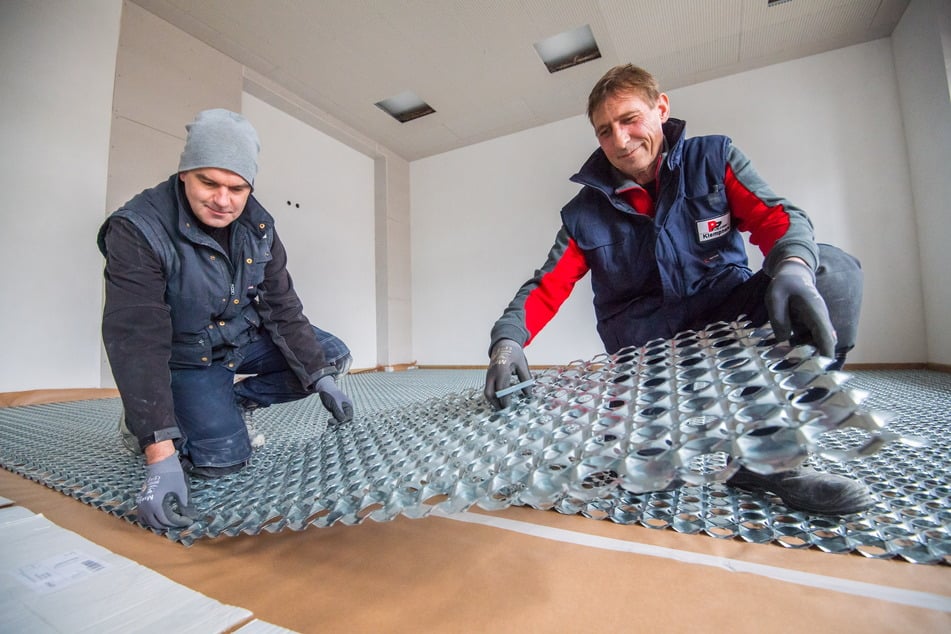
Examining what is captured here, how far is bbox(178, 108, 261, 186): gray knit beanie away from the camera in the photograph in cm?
101

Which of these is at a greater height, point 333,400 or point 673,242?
point 673,242

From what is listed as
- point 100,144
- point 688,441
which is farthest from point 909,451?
point 100,144

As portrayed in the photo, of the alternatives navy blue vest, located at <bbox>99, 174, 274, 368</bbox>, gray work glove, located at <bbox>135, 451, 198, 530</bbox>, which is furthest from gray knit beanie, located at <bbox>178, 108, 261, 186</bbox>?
gray work glove, located at <bbox>135, 451, 198, 530</bbox>

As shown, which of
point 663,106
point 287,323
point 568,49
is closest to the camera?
point 663,106

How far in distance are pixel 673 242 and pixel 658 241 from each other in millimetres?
46

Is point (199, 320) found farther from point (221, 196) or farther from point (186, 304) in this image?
point (221, 196)

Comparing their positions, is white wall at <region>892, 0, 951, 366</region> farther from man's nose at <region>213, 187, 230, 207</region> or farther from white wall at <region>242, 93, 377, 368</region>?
white wall at <region>242, 93, 377, 368</region>

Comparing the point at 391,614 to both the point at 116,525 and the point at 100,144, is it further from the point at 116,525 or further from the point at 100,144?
the point at 100,144

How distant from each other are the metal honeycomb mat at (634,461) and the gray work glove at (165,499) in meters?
0.04

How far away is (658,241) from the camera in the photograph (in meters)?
1.17

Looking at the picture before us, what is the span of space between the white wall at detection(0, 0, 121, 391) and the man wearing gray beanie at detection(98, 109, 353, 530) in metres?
2.24

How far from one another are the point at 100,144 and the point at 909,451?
442 centimetres

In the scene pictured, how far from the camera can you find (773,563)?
0.60 metres

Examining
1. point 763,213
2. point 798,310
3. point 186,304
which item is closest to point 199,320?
point 186,304
